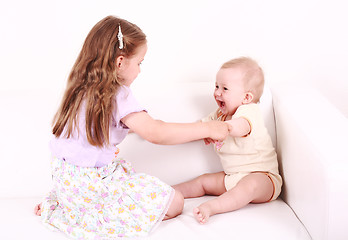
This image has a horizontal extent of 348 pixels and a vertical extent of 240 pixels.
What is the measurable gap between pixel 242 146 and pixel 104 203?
1.78ft

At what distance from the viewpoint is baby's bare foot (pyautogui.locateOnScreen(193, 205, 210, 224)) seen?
4.66ft

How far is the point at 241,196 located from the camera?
152cm

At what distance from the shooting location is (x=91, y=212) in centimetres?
147

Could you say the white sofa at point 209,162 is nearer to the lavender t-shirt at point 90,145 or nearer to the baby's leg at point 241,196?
the baby's leg at point 241,196

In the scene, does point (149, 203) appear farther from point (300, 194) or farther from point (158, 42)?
point (158, 42)

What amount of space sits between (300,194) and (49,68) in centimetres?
124

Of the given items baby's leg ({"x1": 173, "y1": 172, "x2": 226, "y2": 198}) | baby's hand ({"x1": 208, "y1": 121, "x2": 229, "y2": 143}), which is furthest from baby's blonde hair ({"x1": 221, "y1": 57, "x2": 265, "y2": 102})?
baby's leg ({"x1": 173, "y1": 172, "x2": 226, "y2": 198})

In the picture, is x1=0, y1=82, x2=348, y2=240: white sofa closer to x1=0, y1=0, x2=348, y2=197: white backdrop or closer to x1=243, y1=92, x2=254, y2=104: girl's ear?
x1=243, y1=92, x2=254, y2=104: girl's ear

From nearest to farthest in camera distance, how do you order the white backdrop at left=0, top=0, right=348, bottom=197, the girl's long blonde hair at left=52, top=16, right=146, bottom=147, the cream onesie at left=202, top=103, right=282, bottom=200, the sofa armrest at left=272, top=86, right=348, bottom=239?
the sofa armrest at left=272, top=86, right=348, bottom=239 → the girl's long blonde hair at left=52, top=16, right=146, bottom=147 → the cream onesie at left=202, top=103, right=282, bottom=200 → the white backdrop at left=0, top=0, right=348, bottom=197

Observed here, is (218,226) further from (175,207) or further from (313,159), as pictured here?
(313,159)

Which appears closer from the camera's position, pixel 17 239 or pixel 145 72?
pixel 17 239

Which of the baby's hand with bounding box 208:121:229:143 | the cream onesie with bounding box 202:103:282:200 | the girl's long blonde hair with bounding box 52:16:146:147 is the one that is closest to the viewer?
the girl's long blonde hair with bounding box 52:16:146:147

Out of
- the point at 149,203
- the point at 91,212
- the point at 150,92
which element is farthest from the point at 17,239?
the point at 150,92

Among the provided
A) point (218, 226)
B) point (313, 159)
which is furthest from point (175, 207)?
point (313, 159)
